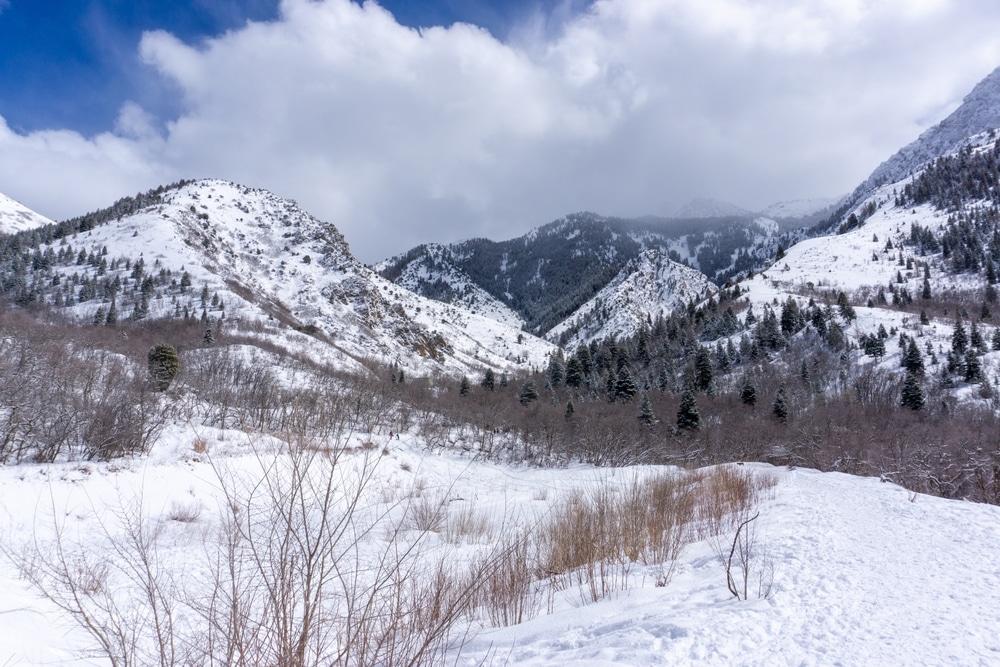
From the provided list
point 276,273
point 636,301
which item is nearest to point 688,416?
point 276,273

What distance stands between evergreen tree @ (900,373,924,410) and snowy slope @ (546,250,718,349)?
334ft

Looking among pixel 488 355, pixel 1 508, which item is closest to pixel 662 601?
pixel 1 508

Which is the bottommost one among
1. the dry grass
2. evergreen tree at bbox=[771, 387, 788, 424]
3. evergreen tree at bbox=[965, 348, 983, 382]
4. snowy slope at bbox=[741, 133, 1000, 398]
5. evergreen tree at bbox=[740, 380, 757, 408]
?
the dry grass

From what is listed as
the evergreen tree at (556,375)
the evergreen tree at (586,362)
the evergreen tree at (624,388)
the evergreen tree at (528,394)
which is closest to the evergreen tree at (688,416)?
the evergreen tree at (624,388)

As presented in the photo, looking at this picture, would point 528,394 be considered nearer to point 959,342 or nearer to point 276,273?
point 959,342

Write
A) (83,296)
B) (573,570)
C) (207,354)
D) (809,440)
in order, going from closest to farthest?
(573,570) < (809,440) < (207,354) < (83,296)

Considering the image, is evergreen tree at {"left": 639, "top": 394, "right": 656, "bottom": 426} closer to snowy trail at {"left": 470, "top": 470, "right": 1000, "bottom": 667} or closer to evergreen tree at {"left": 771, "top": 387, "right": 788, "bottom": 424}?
evergreen tree at {"left": 771, "top": 387, "right": 788, "bottom": 424}

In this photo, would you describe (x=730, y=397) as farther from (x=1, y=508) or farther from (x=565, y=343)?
(x=565, y=343)

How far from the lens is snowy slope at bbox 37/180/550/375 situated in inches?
3433

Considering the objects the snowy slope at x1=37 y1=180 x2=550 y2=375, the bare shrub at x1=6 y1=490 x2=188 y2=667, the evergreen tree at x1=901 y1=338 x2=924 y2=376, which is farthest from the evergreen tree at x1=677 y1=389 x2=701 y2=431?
the snowy slope at x1=37 y1=180 x2=550 y2=375

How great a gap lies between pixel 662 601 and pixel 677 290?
191 m

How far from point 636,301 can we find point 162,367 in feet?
534

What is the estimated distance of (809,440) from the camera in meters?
36.7

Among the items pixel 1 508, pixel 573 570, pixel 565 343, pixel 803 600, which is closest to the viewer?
pixel 803 600
